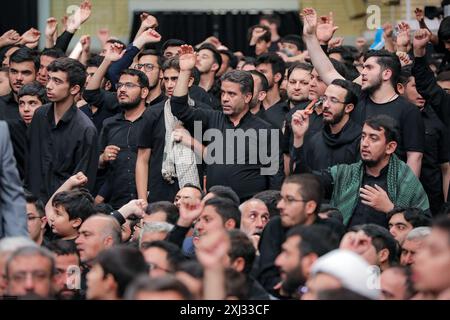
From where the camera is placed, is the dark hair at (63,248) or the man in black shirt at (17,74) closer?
the dark hair at (63,248)

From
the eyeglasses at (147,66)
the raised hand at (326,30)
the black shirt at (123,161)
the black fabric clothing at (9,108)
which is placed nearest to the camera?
the black shirt at (123,161)

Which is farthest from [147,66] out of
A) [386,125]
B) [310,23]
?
[386,125]

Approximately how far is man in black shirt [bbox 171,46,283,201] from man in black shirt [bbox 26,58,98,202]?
2.50ft

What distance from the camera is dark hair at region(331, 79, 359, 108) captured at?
11.1 meters

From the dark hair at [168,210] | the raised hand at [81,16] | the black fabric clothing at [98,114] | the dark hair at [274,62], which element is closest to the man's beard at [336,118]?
the dark hair at [168,210]

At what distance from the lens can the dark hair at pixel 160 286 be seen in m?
6.68

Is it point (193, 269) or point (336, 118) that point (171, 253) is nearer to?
point (193, 269)

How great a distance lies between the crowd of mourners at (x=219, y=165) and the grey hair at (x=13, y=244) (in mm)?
12

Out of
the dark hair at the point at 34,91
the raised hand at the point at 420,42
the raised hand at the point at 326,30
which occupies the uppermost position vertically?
the raised hand at the point at 326,30

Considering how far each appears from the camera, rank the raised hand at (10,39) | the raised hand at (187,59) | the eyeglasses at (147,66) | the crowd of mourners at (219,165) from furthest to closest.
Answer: the raised hand at (10,39) → the eyeglasses at (147,66) → the raised hand at (187,59) → the crowd of mourners at (219,165)

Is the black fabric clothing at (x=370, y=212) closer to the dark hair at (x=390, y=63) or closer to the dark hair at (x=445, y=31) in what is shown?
the dark hair at (x=390, y=63)
